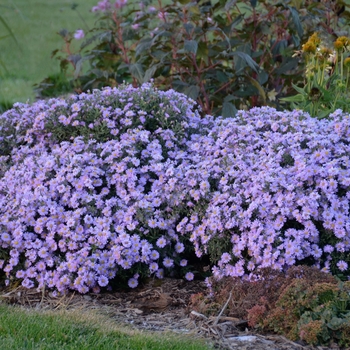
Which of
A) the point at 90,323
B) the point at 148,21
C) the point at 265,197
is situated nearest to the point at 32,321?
the point at 90,323

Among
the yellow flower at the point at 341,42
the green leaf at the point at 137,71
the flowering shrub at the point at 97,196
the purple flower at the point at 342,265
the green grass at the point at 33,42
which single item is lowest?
the green grass at the point at 33,42

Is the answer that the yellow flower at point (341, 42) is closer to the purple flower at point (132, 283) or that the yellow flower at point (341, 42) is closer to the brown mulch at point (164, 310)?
the brown mulch at point (164, 310)

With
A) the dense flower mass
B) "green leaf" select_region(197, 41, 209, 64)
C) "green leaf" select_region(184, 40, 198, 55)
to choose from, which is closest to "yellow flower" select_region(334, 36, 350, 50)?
the dense flower mass

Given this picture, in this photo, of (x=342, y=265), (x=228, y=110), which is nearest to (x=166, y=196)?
(x=342, y=265)

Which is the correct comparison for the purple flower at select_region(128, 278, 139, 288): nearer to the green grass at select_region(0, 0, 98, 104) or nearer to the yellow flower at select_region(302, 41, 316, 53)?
the yellow flower at select_region(302, 41, 316, 53)

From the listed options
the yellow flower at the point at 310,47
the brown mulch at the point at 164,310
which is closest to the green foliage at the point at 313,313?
the brown mulch at the point at 164,310

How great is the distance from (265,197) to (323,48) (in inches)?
62.1

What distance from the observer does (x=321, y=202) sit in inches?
154

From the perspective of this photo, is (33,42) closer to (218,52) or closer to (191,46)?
(218,52)

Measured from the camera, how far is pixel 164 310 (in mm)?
3922

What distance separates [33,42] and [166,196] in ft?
37.1

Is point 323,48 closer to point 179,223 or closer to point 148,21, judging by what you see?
point 179,223

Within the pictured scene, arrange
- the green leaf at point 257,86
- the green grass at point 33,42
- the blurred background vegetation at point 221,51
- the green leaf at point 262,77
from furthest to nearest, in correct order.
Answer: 1. the green grass at point 33,42
2. the green leaf at point 262,77
3. the blurred background vegetation at point 221,51
4. the green leaf at point 257,86

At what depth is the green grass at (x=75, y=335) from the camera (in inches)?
124
